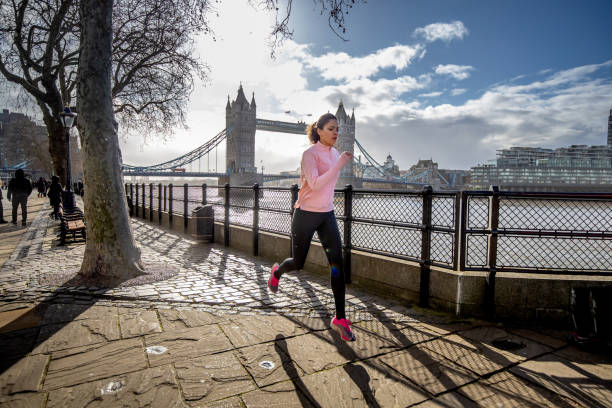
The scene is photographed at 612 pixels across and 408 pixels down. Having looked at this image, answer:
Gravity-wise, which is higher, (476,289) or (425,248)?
(425,248)

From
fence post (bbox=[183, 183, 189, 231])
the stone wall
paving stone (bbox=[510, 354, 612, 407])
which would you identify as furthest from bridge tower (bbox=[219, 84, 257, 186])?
paving stone (bbox=[510, 354, 612, 407])

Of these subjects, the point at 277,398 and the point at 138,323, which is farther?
the point at 138,323

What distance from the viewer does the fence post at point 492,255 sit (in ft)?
10.9

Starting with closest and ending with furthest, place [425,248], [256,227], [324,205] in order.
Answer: [324,205]
[425,248]
[256,227]

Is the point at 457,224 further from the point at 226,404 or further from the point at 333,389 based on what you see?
the point at 226,404

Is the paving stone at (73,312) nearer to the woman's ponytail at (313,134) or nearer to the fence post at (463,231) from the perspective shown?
the woman's ponytail at (313,134)

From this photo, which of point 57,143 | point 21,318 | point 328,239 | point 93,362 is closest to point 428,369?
point 328,239

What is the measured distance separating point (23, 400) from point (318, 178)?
223 cm

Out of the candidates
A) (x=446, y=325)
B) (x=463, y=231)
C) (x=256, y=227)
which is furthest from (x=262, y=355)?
Answer: (x=256, y=227)

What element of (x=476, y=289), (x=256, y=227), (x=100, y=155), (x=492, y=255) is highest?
(x=100, y=155)

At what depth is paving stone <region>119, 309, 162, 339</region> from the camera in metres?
2.92

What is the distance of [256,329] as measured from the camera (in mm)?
3016

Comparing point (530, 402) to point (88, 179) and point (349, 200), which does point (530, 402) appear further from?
point (88, 179)

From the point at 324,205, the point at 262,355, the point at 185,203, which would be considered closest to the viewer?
the point at 262,355
